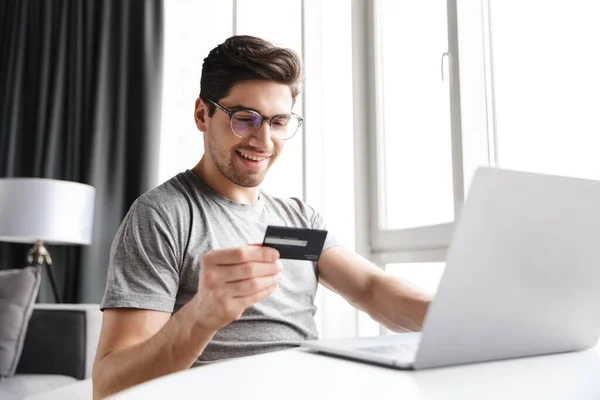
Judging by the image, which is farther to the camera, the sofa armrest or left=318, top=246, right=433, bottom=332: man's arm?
the sofa armrest

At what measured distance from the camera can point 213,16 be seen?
299cm

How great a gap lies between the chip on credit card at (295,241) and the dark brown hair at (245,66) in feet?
2.24

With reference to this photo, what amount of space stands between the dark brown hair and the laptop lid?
0.87 m

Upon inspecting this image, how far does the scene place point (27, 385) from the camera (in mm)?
1950

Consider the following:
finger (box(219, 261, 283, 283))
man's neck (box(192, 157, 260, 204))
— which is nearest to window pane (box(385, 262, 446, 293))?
man's neck (box(192, 157, 260, 204))

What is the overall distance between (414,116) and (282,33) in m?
0.94

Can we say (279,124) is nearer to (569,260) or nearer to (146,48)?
(569,260)

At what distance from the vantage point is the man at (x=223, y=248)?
95 cm

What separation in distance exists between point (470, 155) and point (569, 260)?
1101 mm

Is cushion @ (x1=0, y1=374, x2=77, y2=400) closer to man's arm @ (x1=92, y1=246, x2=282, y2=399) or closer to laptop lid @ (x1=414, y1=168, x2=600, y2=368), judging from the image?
man's arm @ (x1=92, y1=246, x2=282, y2=399)

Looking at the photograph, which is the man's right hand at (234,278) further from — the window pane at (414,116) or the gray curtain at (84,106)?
the gray curtain at (84,106)

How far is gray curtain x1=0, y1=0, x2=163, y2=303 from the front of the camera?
9.86 feet

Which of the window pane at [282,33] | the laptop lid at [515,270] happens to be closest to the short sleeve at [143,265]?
the laptop lid at [515,270]

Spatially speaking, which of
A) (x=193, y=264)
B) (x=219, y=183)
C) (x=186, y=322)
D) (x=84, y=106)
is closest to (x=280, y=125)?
(x=219, y=183)
